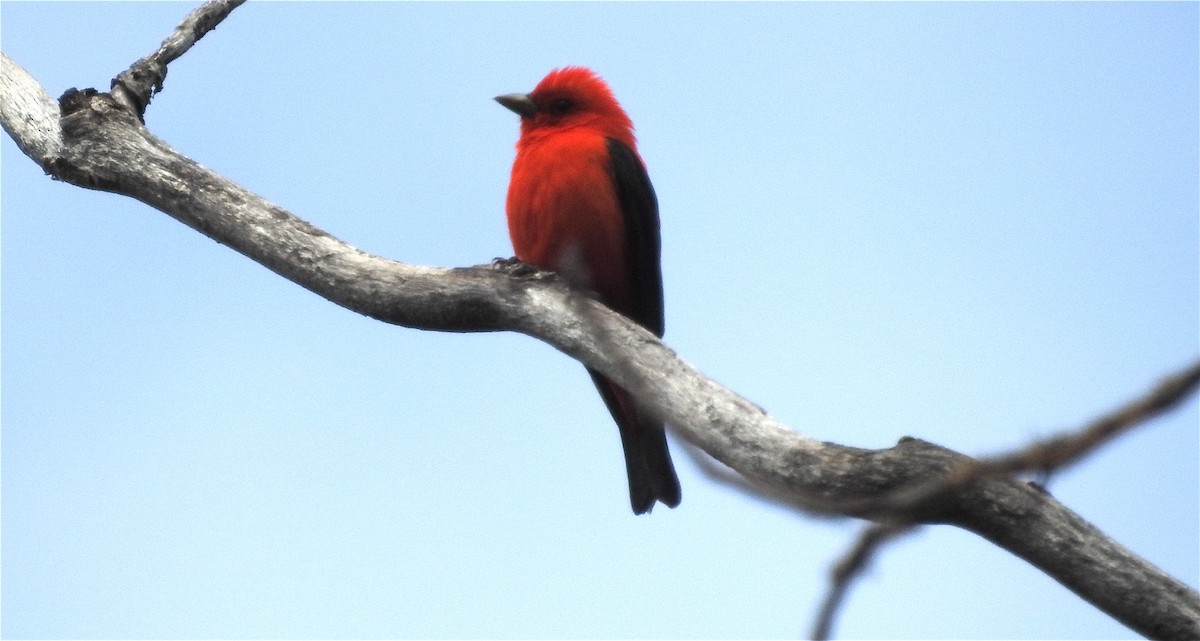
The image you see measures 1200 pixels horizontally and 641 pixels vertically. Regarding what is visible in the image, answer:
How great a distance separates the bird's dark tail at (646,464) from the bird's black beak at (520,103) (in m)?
1.58

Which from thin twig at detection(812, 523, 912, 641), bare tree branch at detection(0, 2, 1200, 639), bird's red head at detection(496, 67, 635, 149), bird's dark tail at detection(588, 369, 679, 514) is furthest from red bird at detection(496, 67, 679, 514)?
thin twig at detection(812, 523, 912, 641)

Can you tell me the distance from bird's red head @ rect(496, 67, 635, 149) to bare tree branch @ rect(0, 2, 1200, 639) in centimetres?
168

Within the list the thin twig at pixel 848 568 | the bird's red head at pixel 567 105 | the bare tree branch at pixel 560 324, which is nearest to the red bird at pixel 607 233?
the bird's red head at pixel 567 105

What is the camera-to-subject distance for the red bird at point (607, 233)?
226 inches

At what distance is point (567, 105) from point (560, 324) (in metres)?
2.27

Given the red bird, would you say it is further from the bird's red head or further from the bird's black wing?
the bird's red head

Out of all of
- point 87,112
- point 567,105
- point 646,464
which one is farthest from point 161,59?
point 646,464

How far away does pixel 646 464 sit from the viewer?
19.2 ft

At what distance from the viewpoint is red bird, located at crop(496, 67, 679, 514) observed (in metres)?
5.73

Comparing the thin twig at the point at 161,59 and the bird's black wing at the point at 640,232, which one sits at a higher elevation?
the thin twig at the point at 161,59

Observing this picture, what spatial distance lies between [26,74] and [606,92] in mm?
3019

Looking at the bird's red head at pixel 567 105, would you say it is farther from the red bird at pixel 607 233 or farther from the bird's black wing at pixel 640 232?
the bird's black wing at pixel 640 232

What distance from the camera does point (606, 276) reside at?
5.91 meters

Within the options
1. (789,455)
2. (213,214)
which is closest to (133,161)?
(213,214)
